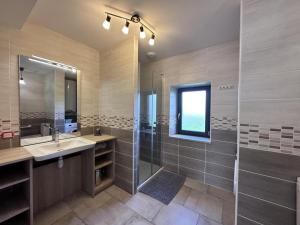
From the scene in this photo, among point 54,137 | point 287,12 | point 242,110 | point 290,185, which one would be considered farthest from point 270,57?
point 54,137

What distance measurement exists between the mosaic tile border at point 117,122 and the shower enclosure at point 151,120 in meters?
0.64

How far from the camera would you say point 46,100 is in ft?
6.07

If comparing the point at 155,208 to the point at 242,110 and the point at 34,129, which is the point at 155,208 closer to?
the point at 242,110

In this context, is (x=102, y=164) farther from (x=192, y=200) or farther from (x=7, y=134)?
Answer: (x=192, y=200)

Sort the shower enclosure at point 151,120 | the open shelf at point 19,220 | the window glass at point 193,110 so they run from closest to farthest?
the open shelf at point 19,220 → the window glass at point 193,110 → the shower enclosure at point 151,120

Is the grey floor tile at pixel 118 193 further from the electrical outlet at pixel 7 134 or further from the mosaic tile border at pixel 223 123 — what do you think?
the mosaic tile border at pixel 223 123

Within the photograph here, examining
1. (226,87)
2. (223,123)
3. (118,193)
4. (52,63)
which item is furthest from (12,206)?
(226,87)

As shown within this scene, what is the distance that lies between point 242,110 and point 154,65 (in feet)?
7.12

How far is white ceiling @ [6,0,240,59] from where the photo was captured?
4.39 feet

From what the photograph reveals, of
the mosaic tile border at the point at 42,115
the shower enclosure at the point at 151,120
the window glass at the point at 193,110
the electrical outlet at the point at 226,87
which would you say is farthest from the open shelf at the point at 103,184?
the electrical outlet at the point at 226,87

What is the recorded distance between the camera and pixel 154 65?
115 inches

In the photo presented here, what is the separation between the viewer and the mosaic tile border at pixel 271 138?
3.11ft

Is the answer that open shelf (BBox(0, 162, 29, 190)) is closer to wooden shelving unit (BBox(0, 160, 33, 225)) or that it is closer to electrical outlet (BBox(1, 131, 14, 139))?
wooden shelving unit (BBox(0, 160, 33, 225))

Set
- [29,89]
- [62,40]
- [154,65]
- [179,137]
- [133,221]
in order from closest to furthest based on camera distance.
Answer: [133,221]
[29,89]
[62,40]
[179,137]
[154,65]
